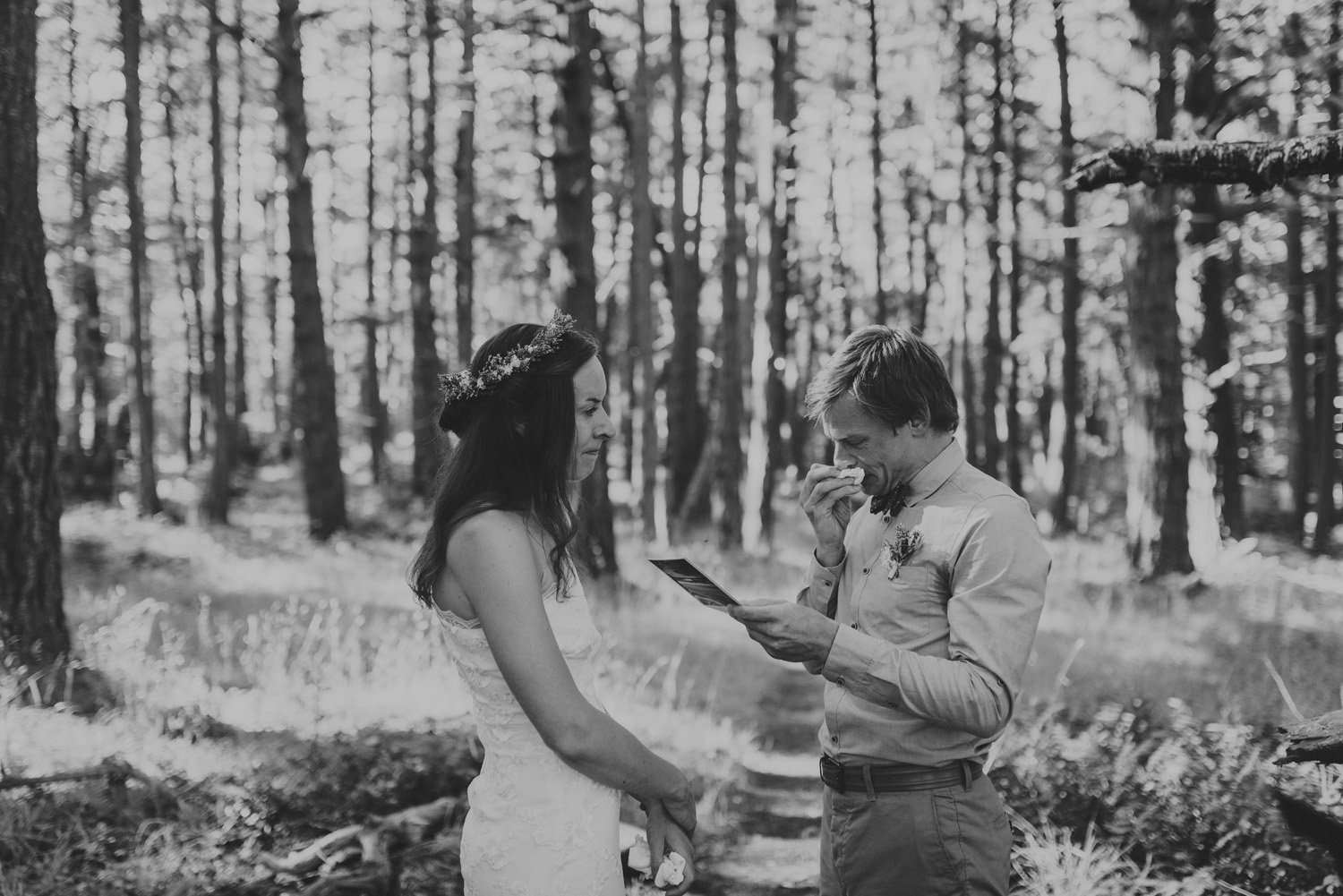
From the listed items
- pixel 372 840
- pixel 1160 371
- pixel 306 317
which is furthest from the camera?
pixel 306 317

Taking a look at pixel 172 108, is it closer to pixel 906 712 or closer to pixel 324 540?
pixel 324 540

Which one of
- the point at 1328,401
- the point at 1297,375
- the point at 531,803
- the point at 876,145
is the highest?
→ the point at 876,145

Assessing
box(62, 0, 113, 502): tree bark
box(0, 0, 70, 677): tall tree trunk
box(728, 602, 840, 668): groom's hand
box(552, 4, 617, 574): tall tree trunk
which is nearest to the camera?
box(728, 602, 840, 668): groom's hand

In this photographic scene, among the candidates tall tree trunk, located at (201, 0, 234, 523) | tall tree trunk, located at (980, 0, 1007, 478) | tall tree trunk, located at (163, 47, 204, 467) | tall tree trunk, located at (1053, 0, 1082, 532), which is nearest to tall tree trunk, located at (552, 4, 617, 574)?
tall tree trunk, located at (201, 0, 234, 523)

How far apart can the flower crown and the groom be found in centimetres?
82

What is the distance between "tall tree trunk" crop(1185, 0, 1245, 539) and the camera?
35.4ft

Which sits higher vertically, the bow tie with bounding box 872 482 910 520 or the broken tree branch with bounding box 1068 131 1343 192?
the broken tree branch with bounding box 1068 131 1343 192

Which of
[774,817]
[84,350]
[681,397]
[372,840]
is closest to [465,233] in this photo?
[681,397]

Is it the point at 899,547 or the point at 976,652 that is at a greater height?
the point at 899,547

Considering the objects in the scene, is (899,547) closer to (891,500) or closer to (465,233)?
(891,500)

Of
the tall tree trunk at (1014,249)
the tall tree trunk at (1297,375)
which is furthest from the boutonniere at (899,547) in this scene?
the tall tree trunk at (1014,249)

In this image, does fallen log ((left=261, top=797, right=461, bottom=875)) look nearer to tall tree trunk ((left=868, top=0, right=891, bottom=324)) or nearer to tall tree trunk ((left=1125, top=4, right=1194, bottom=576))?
tall tree trunk ((left=1125, top=4, right=1194, bottom=576))

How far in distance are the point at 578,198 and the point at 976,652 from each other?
9.66 metres

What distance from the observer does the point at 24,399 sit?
20.0 ft
